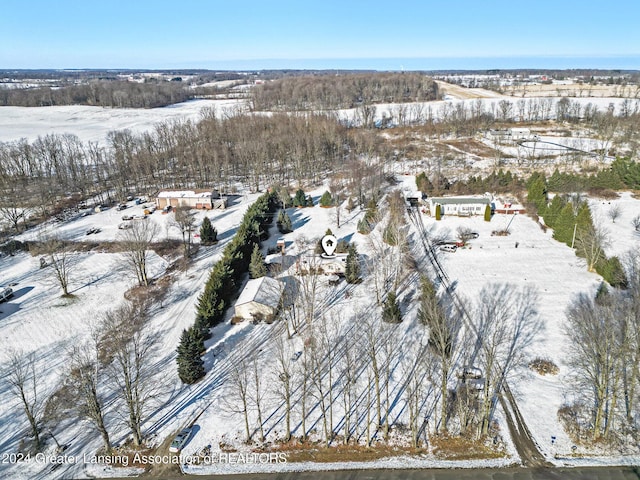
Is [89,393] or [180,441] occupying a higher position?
[89,393]

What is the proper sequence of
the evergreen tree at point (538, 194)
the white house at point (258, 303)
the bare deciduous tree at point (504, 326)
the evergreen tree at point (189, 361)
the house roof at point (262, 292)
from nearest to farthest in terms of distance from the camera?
the evergreen tree at point (189, 361), the bare deciduous tree at point (504, 326), the white house at point (258, 303), the house roof at point (262, 292), the evergreen tree at point (538, 194)

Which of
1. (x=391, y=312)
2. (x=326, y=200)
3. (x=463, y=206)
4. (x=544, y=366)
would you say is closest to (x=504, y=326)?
(x=544, y=366)

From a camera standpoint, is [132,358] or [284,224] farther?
[284,224]

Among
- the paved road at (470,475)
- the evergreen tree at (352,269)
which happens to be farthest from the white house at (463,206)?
the paved road at (470,475)

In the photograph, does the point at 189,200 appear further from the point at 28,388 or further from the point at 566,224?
the point at 566,224

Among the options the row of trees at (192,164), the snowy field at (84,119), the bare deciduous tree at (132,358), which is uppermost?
the snowy field at (84,119)

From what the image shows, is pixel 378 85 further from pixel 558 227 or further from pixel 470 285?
pixel 470 285

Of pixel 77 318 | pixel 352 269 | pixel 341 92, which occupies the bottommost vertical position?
pixel 77 318

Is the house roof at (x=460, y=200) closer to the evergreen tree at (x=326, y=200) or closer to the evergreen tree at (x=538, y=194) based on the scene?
the evergreen tree at (x=538, y=194)

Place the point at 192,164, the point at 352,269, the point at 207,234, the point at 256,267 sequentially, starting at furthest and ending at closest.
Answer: the point at 192,164, the point at 207,234, the point at 256,267, the point at 352,269
